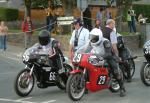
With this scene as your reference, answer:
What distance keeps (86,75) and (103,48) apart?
81cm

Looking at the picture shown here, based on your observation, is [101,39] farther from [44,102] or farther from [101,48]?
[44,102]

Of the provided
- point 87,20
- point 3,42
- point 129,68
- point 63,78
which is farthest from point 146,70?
point 87,20

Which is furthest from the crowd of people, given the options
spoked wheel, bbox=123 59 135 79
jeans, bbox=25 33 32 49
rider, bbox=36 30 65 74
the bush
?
the bush

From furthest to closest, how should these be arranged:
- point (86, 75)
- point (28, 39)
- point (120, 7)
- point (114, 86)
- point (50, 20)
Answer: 1. point (120, 7)
2. point (50, 20)
3. point (28, 39)
4. point (114, 86)
5. point (86, 75)

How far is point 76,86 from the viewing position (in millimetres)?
11109

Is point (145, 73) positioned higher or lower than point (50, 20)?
higher

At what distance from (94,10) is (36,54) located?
88.7 feet

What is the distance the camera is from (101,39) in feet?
38.3

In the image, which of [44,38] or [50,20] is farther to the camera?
[50,20]

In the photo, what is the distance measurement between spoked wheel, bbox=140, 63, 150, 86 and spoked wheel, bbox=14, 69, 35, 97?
9.89 feet

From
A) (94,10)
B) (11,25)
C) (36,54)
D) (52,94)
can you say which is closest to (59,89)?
(52,94)

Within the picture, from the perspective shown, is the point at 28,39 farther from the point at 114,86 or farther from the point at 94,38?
the point at 94,38

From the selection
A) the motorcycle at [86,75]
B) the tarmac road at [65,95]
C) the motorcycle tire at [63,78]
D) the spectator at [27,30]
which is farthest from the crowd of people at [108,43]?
the spectator at [27,30]

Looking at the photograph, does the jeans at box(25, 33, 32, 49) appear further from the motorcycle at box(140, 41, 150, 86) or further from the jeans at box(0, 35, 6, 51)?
the motorcycle at box(140, 41, 150, 86)
